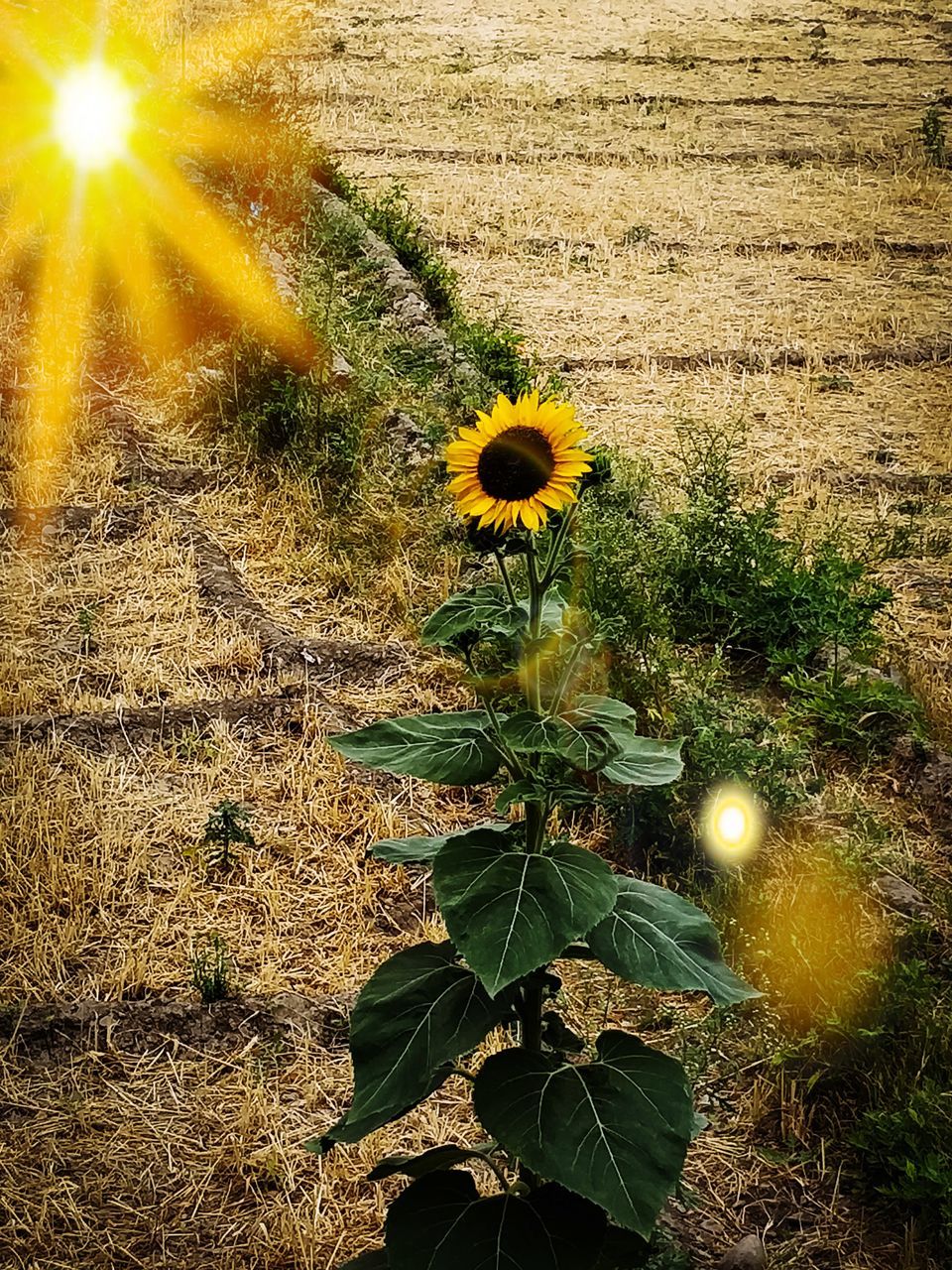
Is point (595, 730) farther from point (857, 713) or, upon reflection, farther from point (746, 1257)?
point (857, 713)

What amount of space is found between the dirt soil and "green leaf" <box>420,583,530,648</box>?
1512mm

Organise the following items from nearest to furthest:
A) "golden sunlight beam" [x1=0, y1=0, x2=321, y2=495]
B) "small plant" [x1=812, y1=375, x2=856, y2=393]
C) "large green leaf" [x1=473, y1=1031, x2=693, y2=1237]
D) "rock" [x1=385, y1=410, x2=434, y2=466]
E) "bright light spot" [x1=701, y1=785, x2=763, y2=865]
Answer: "large green leaf" [x1=473, y1=1031, x2=693, y2=1237]
"bright light spot" [x1=701, y1=785, x2=763, y2=865]
"rock" [x1=385, y1=410, x2=434, y2=466]
"golden sunlight beam" [x1=0, y1=0, x2=321, y2=495]
"small plant" [x1=812, y1=375, x2=856, y2=393]

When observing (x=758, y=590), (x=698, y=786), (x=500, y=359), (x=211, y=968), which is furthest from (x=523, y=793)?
(x=500, y=359)

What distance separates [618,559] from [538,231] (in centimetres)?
618

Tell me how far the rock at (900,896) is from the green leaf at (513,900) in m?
1.73

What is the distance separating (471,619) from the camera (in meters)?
2.05

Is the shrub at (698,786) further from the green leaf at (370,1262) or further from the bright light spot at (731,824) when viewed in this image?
the green leaf at (370,1262)

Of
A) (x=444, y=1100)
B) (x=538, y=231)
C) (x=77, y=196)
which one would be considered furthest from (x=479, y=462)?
(x=538, y=231)

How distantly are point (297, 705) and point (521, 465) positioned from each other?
269 centimetres

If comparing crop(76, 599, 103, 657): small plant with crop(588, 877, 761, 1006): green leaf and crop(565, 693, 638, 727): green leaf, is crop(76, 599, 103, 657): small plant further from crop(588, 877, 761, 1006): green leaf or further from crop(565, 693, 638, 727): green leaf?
crop(588, 877, 761, 1006): green leaf

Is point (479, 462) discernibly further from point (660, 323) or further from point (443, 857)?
point (660, 323)

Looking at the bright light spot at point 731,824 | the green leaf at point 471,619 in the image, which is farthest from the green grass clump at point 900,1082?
the green leaf at point 471,619

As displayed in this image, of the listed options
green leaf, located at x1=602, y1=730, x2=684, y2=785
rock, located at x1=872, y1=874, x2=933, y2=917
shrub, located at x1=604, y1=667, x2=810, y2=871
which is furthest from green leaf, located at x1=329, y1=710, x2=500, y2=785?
rock, located at x1=872, y1=874, x2=933, y2=917

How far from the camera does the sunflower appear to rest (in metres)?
1.90
